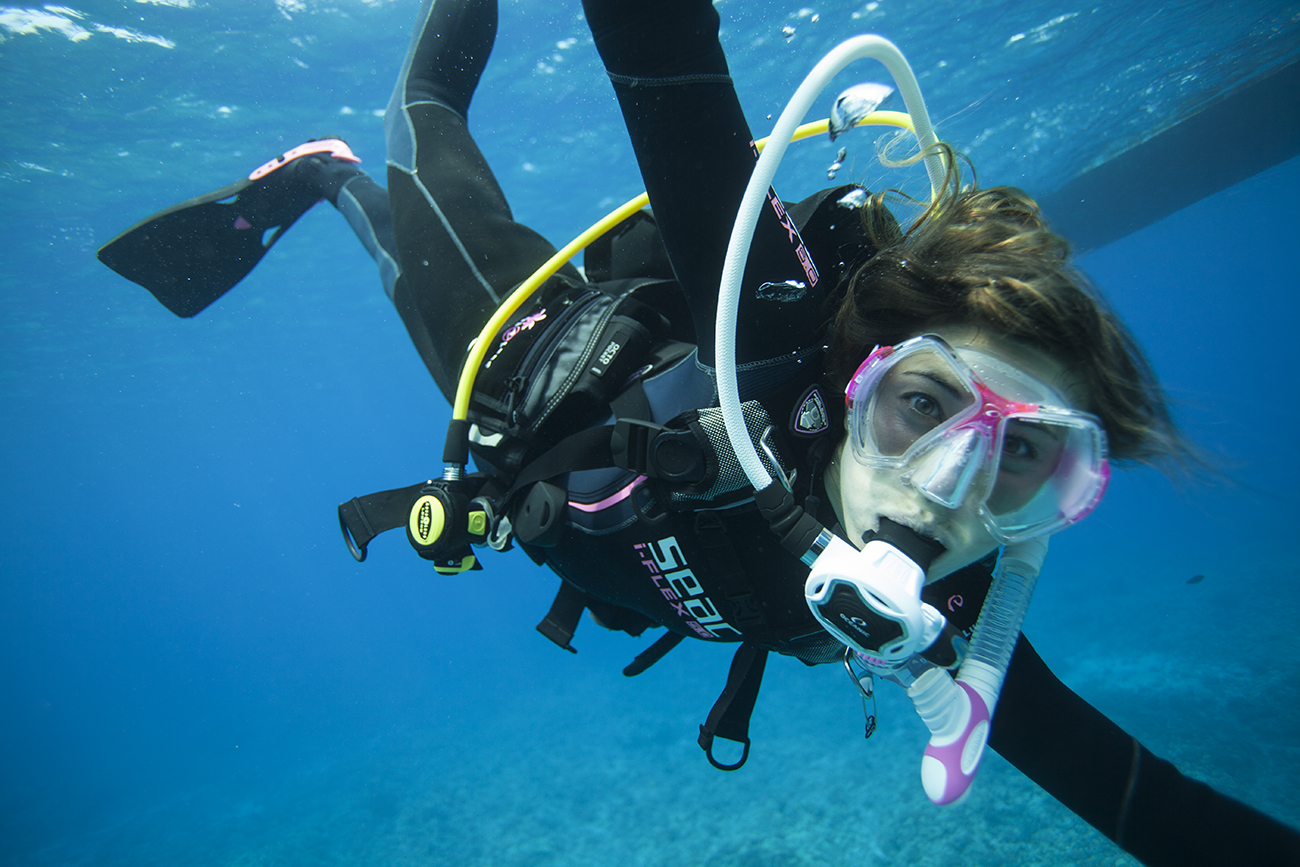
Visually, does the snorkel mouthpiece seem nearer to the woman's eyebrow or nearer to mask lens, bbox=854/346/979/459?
mask lens, bbox=854/346/979/459

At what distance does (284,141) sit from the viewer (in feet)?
42.9

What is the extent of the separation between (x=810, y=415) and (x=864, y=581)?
2.16ft

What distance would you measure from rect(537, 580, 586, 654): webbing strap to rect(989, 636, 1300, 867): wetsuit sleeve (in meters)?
1.80

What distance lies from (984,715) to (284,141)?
1614 cm

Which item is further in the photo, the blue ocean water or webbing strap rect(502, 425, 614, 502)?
the blue ocean water

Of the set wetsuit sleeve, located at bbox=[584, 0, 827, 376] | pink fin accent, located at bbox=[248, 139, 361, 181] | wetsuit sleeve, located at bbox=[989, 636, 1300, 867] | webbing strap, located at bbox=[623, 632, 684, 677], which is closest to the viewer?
wetsuit sleeve, located at bbox=[584, 0, 827, 376]

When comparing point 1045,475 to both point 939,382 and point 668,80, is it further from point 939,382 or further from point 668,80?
point 668,80

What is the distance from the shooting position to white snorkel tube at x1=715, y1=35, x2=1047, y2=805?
128 cm

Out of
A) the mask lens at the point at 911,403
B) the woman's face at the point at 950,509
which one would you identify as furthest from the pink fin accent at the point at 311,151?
the woman's face at the point at 950,509

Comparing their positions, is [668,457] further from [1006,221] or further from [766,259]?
[1006,221]

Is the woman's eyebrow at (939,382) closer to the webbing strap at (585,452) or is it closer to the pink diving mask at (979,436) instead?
the pink diving mask at (979,436)

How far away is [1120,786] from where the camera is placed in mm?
2002

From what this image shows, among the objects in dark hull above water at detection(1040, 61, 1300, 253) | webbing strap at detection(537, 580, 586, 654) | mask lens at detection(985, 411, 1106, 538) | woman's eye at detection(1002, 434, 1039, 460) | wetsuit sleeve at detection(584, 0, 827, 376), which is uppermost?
wetsuit sleeve at detection(584, 0, 827, 376)

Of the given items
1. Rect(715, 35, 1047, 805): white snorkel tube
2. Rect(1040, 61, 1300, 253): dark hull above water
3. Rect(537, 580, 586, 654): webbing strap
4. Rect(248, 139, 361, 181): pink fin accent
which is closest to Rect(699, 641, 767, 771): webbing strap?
Rect(537, 580, 586, 654): webbing strap
